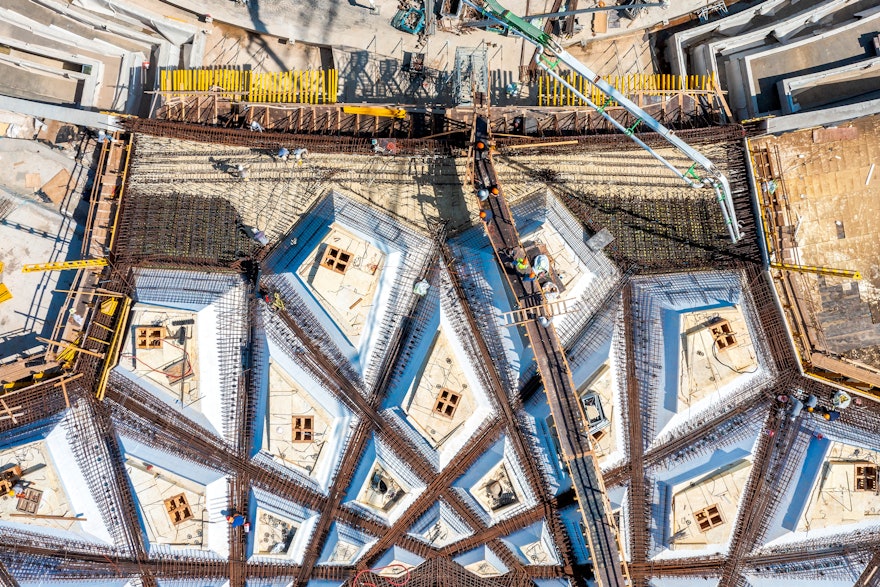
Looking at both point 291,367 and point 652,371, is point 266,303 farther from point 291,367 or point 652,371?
point 652,371

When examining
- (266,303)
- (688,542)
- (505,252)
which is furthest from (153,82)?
(688,542)

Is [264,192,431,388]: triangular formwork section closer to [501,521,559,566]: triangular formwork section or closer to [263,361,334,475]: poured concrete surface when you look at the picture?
[263,361,334,475]: poured concrete surface

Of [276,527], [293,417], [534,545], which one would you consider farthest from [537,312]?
[276,527]

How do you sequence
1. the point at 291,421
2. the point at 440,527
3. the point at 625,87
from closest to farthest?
the point at 291,421 → the point at 440,527 → the point at 625,87

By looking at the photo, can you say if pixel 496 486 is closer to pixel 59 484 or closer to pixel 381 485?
pixel 381 485

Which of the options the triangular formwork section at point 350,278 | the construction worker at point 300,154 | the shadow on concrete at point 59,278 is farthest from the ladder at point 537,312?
the shadow on concrete at point 59,278

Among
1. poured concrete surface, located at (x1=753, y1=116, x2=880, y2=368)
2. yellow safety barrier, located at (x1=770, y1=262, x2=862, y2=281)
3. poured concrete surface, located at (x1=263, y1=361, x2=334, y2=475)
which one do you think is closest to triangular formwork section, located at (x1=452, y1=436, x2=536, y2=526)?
poured concrete surface, located at (x1=263, y1=361, x2=334, y2=475)
